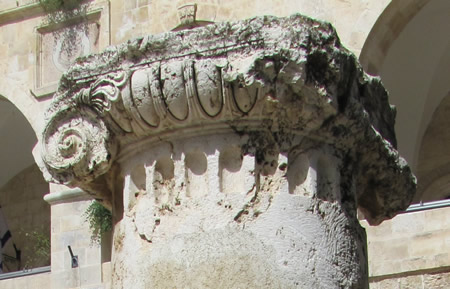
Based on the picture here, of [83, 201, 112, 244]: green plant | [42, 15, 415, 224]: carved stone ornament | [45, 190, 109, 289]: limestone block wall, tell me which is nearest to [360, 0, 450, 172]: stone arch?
[83, 201, 112, 244]: green plant

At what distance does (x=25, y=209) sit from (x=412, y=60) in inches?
223

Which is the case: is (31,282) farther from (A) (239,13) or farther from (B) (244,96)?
(B) (244,96)

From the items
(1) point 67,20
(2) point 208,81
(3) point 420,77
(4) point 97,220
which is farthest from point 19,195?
(2) point 208,81

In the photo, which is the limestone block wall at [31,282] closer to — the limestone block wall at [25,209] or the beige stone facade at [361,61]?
the beige stone facade at [361,61]

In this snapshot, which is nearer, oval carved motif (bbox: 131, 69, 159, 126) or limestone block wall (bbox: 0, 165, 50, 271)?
oval carved motif (bbox: 131, 69, 159, 126)

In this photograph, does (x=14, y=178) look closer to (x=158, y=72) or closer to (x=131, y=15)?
(x=131, y=15)

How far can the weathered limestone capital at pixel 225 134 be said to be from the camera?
3.77 m

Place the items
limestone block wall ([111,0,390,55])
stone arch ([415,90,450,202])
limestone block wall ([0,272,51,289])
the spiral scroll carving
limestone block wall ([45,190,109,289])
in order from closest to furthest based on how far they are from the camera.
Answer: the spiral scroll carving < limestone block wall ([111,0,390,55]) < limestone block wall ([45,190,109,289]) < limestone block wall ([0,272,51,289]) < stone arch ([415,90,450,202])

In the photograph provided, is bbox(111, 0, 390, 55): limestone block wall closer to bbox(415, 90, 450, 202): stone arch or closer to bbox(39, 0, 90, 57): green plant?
bbox(39, 0, 90, 57): green plant

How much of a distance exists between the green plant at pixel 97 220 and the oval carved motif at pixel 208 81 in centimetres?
817

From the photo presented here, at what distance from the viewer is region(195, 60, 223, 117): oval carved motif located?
3764mm

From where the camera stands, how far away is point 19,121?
15.3 metres

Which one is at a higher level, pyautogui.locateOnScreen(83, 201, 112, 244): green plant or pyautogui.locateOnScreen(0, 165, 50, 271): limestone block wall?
pyautogui.locateOnScreen(0, 165, 50, 271): limestone block wall

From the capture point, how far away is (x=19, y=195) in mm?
16172
